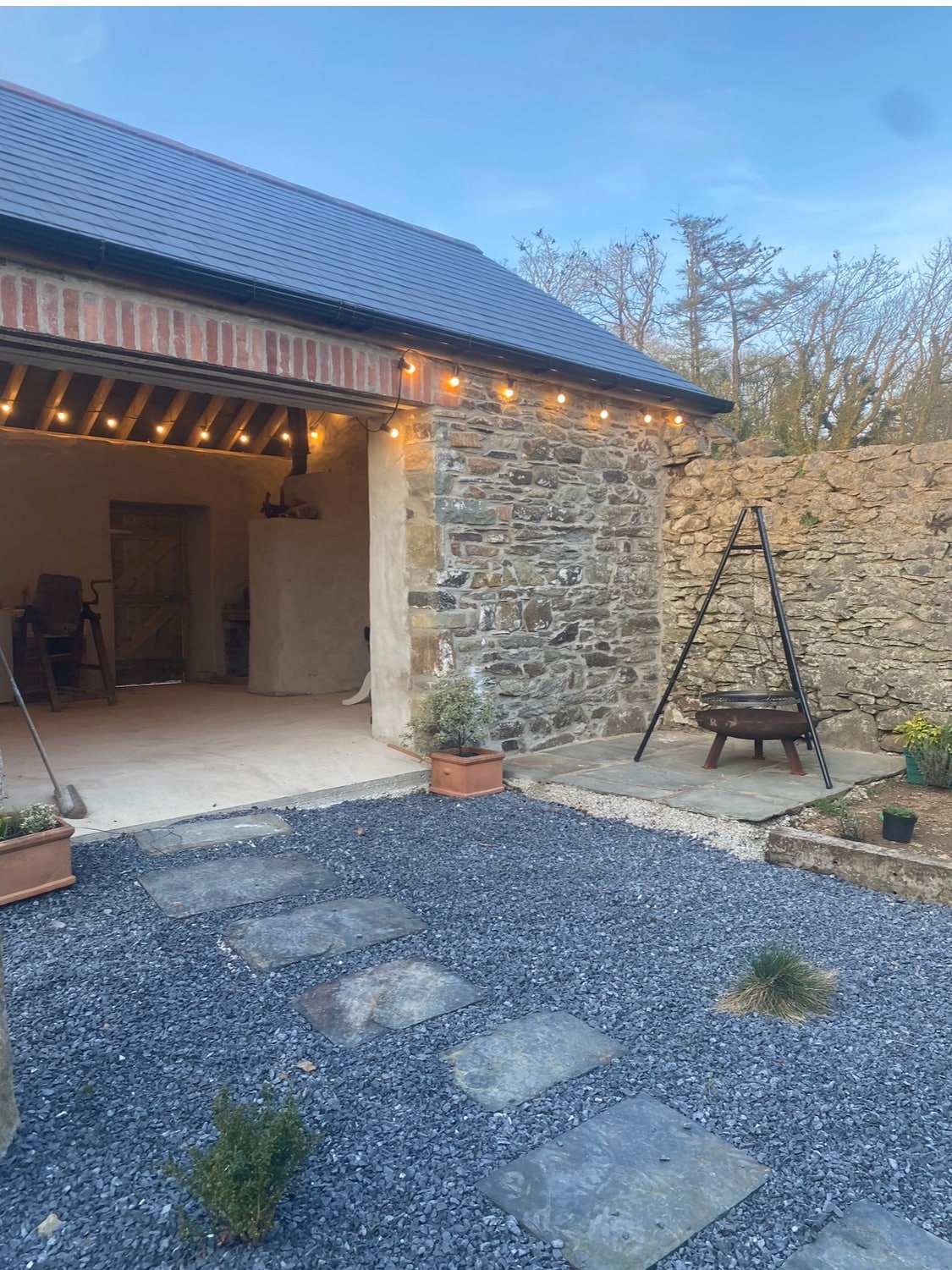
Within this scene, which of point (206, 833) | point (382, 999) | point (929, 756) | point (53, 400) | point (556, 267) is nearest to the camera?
point (382, 999)

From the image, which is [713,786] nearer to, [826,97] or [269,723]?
[269,723]

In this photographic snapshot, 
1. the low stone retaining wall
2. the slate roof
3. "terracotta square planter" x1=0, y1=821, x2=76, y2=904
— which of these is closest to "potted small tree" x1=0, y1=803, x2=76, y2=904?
"terracotta square planter" x1=0, y1=821, x2=76, y2=904

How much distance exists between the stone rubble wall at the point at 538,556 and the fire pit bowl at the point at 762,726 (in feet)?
4.41

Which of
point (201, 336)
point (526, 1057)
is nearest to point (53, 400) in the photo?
point (201, 336)

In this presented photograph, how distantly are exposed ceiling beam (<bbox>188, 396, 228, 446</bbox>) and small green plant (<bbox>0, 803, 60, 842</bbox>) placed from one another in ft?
21.4

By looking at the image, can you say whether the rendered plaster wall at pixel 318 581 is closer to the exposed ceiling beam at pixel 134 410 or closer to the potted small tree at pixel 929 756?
the exposed ceiling beam at pixel 134 410

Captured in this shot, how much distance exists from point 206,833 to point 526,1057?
95.6 inches

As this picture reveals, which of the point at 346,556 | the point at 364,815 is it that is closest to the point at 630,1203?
the point at 364,815

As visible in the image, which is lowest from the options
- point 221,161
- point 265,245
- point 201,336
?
point 201,336

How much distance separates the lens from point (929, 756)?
485cm

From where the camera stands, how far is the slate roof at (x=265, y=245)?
13.8ft

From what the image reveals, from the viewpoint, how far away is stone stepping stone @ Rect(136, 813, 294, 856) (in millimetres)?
3895

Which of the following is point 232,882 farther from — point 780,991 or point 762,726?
point 762,726

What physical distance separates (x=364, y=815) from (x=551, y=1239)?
3.11m
